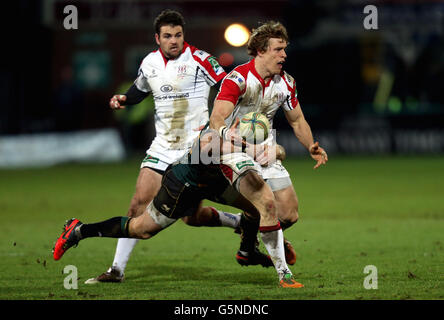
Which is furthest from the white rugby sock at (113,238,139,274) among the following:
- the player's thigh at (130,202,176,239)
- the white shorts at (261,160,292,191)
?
the white shorts at (261,160,292,191)

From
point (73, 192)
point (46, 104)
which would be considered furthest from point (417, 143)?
point (46, 104)

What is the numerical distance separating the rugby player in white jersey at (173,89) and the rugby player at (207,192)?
40.8 inches

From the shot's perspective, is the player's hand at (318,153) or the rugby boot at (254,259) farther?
the rugby boot at (254,259)

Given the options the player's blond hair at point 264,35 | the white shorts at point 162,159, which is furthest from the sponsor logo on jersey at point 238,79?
the white shorts at point 162,159

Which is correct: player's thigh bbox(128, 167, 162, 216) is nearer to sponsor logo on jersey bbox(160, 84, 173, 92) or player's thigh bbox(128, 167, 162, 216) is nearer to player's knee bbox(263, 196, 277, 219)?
sponsor logo on jersey bbox(160, 84, 173, 92)

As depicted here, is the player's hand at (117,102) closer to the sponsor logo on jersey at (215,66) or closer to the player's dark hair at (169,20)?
the player's dark hair at (169,20)

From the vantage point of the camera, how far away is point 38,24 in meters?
31.2

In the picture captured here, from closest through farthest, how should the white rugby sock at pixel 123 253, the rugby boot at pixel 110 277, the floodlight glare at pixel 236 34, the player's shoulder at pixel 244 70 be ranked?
the player's shoulder at pixel 244 70
the rugby boot at pixel 110 277
the white rugby sock at pixel 123 253
the floodlight glare at pixel 236 34

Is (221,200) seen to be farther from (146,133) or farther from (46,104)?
(46,104)

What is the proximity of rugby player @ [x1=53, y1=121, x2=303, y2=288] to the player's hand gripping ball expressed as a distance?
0.12m

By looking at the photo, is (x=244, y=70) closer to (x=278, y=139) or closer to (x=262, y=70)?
(x=262, y=70)

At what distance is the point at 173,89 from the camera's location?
326 inches

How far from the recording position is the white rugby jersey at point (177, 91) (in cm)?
826

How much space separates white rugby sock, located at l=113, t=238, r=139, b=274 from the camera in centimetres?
766
